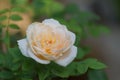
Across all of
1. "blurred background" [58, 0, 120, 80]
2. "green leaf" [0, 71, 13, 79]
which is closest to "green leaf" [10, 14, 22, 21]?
"green leaf" [0, 71, 13, 79]

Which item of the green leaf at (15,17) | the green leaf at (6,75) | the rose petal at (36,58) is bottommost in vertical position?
the green leaf at (6,75)

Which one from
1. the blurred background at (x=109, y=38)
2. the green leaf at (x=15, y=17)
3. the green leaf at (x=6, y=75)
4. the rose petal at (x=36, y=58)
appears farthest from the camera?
the blurred background at (x=109, y=38)

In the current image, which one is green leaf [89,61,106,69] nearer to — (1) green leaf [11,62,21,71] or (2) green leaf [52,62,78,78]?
(2) green leaf [52,62,78,78]

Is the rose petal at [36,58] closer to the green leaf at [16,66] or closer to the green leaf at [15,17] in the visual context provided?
the green leaf at [16,66]

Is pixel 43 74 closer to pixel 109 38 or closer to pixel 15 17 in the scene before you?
pixel 15 17

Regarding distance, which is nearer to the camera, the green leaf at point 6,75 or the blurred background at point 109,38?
the green leaf at point 6,75

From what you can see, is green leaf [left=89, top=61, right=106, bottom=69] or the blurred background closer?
green leaf [left=89, top=61, right=106, bottom=69]

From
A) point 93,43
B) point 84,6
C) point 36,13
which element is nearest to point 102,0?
point 84,6

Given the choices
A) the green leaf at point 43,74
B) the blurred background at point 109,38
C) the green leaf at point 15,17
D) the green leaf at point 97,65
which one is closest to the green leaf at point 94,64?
the green leaf at point 97,65
